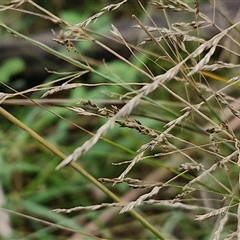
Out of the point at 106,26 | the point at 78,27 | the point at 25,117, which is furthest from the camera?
the point at 106,26

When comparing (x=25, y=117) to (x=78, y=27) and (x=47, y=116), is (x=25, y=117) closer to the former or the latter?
(x=47, y=116)

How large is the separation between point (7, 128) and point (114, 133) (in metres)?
0.40

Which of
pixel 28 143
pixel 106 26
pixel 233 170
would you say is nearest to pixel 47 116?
pixel 28 143

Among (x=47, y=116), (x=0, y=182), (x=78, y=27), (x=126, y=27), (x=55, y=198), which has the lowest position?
(x=55, y=198)

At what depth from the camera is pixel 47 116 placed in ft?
5.27

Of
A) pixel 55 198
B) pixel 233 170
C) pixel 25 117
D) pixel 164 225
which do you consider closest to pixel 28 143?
pixel 25 117

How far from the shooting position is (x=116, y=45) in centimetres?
195

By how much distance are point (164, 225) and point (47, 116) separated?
50cm

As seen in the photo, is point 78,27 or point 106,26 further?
point 106,26

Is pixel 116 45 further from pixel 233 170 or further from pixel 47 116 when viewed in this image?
pixel 233 170

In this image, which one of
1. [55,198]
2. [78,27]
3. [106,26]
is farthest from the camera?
[106,26]

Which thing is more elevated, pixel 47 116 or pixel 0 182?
pixel 47 116

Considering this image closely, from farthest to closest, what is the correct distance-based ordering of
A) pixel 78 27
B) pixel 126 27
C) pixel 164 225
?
pixel 126 27
pixel 164 225
pixel 78 27

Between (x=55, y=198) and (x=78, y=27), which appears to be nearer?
(x=78, y=27)
